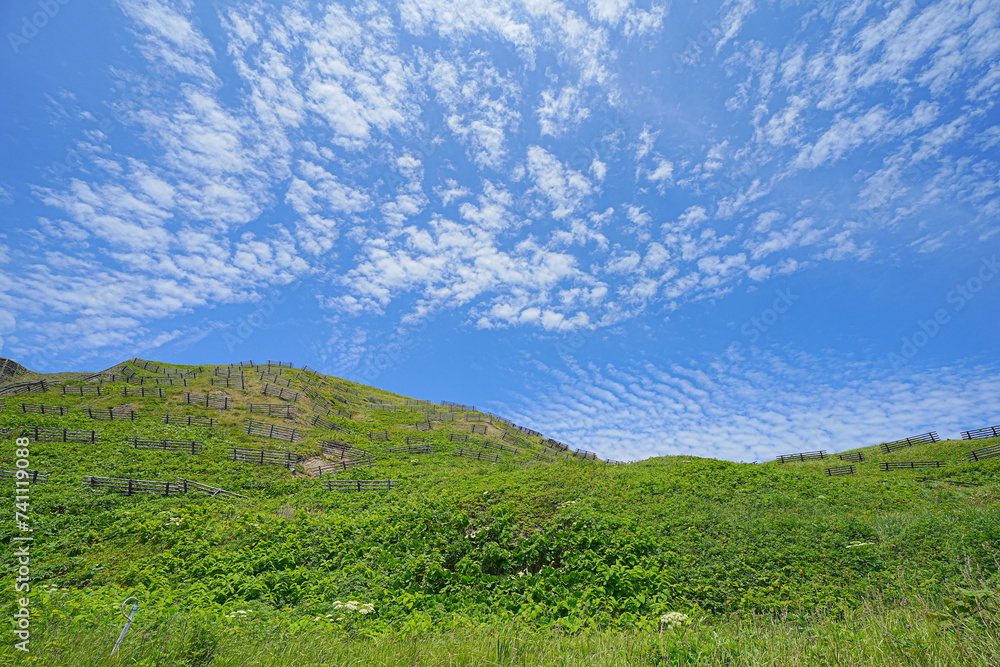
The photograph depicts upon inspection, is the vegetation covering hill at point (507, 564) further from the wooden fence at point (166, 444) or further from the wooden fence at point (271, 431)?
the wooden fence at point (271, 431)

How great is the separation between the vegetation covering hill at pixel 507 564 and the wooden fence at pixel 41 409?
365 inches

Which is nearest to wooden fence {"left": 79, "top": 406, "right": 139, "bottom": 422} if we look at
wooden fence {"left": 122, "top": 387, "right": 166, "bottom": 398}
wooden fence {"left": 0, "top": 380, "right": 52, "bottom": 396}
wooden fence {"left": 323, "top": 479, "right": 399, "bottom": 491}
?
wooden fence {"left": 122, "top": 387, "right": 166, "bottom": 398}

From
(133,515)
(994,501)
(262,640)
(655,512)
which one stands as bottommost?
(262,640)

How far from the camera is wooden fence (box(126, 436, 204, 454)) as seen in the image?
30.7 metres

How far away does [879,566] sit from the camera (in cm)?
1220

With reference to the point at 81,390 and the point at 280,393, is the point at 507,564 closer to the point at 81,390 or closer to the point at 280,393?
the point at 280,393

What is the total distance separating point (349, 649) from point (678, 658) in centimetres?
464

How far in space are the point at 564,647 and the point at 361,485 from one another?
21.8 m

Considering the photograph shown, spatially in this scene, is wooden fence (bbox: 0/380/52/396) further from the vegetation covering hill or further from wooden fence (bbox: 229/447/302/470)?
wooden fence (bbox: 229/447/302/470)

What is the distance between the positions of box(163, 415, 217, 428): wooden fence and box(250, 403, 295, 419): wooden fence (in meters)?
6.06

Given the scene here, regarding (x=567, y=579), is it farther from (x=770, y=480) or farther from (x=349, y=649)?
(x=770, y=480)

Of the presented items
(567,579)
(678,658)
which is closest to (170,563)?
(567,579)

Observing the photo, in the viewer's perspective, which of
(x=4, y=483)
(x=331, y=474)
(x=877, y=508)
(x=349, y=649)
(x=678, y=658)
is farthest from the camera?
(x=331, y=474)

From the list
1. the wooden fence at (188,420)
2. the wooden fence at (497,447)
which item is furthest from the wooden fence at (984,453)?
the wooden fence at (188,420)
